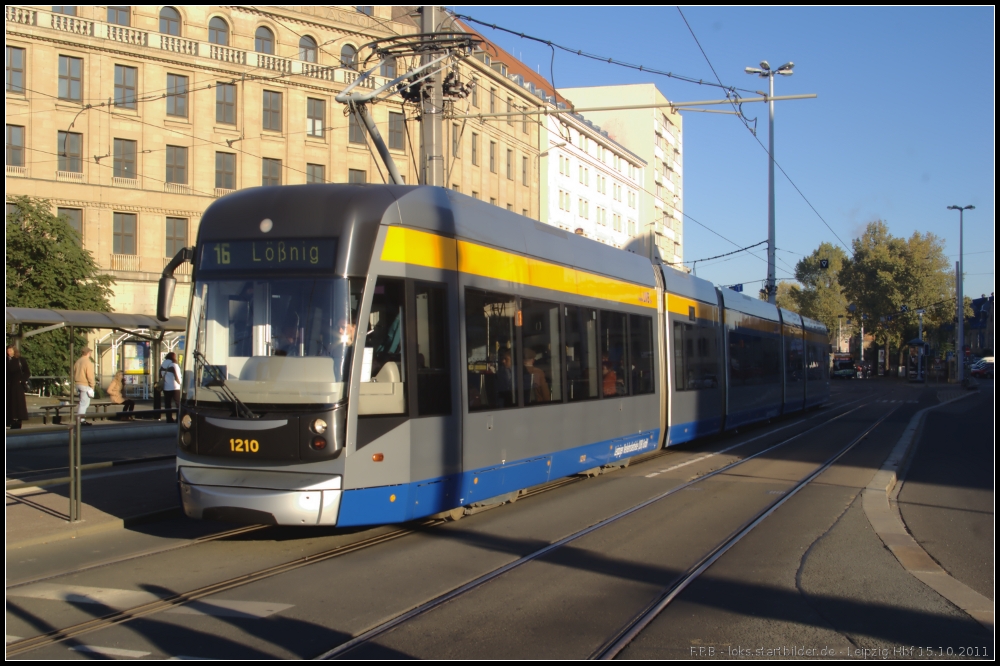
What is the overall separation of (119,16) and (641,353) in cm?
3660

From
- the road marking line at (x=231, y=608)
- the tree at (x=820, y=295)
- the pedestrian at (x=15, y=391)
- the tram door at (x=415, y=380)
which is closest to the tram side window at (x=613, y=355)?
the tram door at (x=415, y=380)

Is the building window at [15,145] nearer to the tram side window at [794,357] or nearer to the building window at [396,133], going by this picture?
the building window at [396,133]

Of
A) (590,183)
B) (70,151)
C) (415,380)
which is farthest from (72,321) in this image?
(590,183)

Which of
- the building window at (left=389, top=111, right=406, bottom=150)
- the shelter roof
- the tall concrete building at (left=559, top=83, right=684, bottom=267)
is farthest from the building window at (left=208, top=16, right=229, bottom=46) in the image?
the tall concrete building at (left=559, top=83, right=684, bottom=267)

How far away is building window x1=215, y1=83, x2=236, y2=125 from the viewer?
42.2 metres

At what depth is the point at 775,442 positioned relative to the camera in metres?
20.0

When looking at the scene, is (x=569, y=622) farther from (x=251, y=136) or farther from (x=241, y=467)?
(x=251, y=136)

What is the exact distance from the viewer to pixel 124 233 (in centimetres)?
4138

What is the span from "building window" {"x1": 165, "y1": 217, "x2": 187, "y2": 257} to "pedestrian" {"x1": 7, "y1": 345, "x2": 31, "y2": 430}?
24601 millimetres

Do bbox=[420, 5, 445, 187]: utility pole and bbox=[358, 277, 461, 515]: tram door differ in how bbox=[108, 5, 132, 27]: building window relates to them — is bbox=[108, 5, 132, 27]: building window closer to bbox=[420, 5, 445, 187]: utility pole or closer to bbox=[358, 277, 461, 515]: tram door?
bbox=[420, 5, 445, 187]: utility pole

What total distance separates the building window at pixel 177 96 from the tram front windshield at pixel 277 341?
122 ft

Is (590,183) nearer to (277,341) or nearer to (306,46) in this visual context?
(306,46)

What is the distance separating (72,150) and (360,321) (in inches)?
1473

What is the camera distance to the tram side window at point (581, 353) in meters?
11.3
